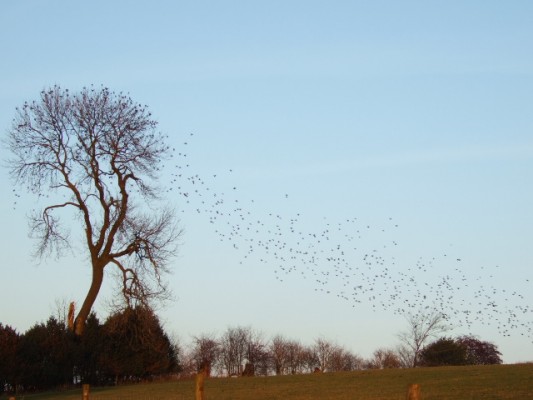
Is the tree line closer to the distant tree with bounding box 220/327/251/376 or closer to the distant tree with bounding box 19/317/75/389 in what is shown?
the distant tree with bounding box 19/317/75/389

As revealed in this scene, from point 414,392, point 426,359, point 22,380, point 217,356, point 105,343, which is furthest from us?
point 217,356

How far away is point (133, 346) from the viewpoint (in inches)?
1832

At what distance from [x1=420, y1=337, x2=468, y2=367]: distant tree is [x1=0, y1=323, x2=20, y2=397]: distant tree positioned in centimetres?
3382

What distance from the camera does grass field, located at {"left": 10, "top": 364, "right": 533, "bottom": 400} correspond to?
2853 centimetres

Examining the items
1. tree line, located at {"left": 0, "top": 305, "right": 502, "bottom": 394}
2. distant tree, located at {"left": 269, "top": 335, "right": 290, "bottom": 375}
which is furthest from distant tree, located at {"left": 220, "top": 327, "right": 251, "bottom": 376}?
tree line, located at {"left": 0, "top": 305, "right": 502, "bottom": 394}

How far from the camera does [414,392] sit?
43.7 feet

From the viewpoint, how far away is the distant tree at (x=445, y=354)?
63.7 metres

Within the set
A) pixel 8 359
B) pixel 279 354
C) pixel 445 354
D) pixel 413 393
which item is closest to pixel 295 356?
pixel 279 354

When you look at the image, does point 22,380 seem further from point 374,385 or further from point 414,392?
point 414,392

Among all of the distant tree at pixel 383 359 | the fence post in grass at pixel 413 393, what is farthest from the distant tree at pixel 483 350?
the fence post in grass at pixel 413 393

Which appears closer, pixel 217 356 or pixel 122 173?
pixel 122 173

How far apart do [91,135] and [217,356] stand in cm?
6786

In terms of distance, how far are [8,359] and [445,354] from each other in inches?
1420

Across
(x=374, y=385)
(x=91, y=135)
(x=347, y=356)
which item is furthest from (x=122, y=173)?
(x=347, y=356)
